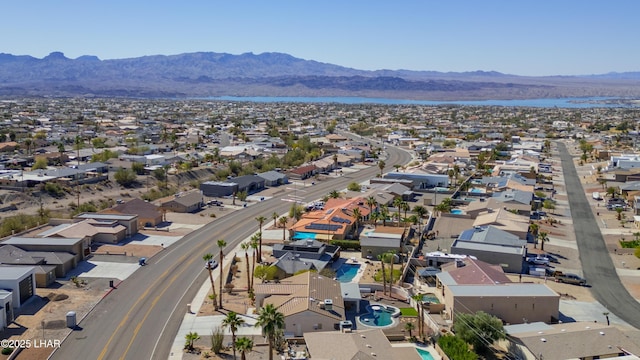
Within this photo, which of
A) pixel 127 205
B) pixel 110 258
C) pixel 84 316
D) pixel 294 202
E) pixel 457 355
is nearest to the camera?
pixel 457 355

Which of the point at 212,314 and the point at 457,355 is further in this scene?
the point at 212,314

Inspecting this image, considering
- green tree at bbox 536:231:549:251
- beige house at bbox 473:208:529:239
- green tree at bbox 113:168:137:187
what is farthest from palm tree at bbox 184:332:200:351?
green tree at bbox 113:168:137:187

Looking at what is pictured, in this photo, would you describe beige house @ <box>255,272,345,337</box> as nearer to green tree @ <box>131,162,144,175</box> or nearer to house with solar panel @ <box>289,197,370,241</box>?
house with solar panel @ <box>289,197,370,241</box>

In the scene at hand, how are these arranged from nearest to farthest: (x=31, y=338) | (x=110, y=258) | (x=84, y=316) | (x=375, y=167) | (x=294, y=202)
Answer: (x=31, y=338), (x=84, y=316), (x=110, y=258), (x=294, y=202), (x=375, y=167)

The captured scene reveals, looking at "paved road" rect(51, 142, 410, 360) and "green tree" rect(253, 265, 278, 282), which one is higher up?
"green tree" rect(253, 265, 278, 282)

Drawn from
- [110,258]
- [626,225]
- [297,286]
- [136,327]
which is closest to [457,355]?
[297,286]

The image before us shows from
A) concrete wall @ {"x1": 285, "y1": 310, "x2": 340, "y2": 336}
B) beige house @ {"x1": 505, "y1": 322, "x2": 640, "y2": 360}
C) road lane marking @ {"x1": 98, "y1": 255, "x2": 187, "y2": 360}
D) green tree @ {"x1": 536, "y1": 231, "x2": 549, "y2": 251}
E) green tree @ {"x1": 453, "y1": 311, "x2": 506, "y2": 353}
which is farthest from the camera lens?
green tree @ {"x1": 536, "y1": 231, "x2": 549, "y2": 251}

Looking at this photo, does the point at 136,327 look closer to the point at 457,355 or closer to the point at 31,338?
the point at 31,338

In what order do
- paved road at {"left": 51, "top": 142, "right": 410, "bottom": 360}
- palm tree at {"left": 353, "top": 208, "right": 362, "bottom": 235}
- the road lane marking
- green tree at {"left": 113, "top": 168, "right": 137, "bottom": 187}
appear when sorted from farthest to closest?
green tree at {"left": 113, "top": 168, "right": 137, "bottom": 187} → palm tree at {"left": 353, "top": 208, "right": 362, "bottom": 235} → paved road at {"left": 51, "top": 142, "right": 410, "bottom": 360} → the road lane marking
